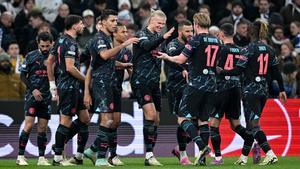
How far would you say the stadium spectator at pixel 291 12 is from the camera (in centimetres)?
2719

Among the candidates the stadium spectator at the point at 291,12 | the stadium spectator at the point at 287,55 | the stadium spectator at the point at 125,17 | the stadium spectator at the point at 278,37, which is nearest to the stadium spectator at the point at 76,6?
the stadium spectator at the point at 125,17

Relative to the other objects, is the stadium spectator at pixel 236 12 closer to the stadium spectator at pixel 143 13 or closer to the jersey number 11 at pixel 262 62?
the stadium spectator at pixel 143 13

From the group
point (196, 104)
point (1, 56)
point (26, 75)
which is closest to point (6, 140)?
point (1, 56)

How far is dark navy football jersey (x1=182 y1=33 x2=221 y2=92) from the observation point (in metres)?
17.9

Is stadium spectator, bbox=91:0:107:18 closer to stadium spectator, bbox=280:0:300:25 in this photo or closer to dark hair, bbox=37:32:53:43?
stadium spectator, bbox=280:0:300:25

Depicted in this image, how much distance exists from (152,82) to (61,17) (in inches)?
337

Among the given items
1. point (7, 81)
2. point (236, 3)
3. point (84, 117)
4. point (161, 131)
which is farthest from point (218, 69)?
point (236, 3)

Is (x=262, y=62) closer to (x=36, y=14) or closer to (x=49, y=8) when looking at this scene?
(x=36, y=14)

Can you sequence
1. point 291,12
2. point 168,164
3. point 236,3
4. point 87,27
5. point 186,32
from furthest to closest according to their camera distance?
point 291,12, point 236,3, point 87,27, point 186,32, point 168,164

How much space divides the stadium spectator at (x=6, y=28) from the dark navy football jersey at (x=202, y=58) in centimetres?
893

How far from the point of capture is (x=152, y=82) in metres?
18.9

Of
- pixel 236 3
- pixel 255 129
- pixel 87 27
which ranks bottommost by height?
pixel 255 129

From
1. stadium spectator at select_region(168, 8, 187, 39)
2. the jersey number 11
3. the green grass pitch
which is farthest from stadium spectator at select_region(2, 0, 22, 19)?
the jersey number 11

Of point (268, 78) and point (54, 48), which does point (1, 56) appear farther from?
point (268, 78)
